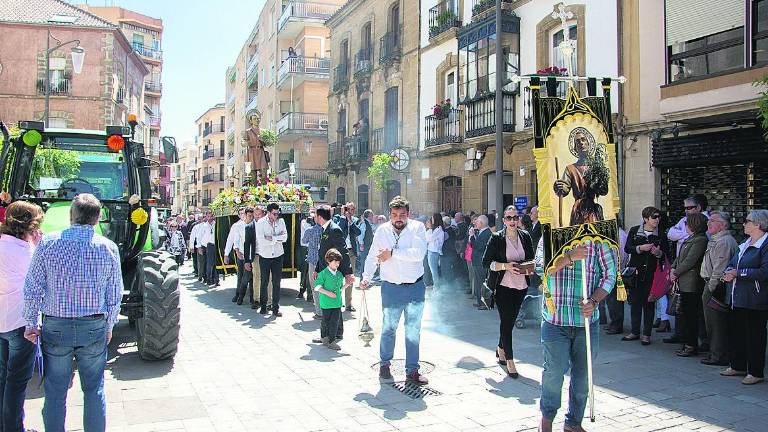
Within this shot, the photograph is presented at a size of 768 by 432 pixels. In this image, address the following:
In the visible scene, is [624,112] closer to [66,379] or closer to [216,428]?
[216,428]

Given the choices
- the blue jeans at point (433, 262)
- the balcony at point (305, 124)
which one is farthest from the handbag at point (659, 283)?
the balcony at point (305, 124)

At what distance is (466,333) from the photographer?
30.0ft

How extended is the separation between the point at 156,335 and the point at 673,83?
34.5ft

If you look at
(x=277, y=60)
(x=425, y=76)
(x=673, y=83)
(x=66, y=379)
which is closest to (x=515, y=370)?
(x=66, y=379)

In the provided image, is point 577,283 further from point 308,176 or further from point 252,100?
point 252,100

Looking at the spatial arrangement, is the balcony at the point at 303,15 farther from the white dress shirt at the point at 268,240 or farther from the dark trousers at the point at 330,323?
the dark trousers at the point at 330,323

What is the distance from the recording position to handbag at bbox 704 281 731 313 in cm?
711

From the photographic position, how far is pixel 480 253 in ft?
38.9

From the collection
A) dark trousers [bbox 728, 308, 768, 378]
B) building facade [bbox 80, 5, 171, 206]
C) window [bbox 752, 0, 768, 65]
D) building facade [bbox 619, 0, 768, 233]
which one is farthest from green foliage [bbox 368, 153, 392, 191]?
building facade [bbox 80, 5, 171, 206]

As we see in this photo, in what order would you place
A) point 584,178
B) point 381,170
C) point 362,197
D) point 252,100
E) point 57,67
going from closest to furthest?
point 584,178 → point 381,170 → point 362,197 → point 57,67 → point 252,100

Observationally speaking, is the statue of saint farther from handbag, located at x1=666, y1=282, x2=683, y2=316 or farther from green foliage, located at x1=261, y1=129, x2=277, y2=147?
handbag, located at x1=666, y1=282, x2=683, y2=316

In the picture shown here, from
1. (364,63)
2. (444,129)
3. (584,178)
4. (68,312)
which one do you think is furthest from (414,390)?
(364,63)

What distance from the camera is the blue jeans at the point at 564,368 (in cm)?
471

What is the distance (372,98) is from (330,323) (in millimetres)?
19473
